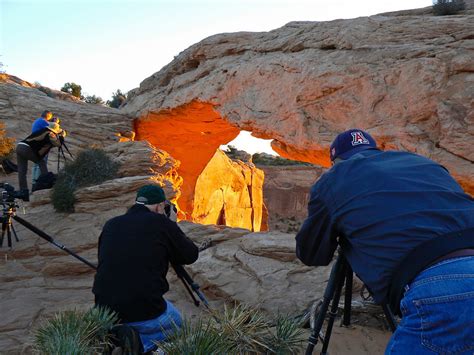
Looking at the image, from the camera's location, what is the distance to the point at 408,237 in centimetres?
190

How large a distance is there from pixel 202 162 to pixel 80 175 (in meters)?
7.37

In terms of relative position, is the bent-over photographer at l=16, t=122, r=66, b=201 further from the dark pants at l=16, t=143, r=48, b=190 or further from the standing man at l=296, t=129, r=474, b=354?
the standing man at l=296, t=129, r=474, b=354

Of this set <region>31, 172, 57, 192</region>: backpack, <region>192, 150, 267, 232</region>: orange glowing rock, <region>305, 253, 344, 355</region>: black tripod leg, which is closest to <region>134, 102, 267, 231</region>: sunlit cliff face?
<region>192, 150, 267, 232</region>: orange glowing rock

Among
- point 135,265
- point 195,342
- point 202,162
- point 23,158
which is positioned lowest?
point 202,162

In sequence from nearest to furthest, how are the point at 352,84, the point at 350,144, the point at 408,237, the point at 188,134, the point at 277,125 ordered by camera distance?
the point at 408,237 → the point at 350,144 → the point at 352,84 → the point at 277,125 → the point at 188,134

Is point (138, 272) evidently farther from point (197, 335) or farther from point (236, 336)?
point (236, 336)

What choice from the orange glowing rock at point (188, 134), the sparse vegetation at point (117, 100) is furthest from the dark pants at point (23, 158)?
the sparse vegetation at point (117, 100)

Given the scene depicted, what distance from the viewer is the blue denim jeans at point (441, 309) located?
174 centimetres

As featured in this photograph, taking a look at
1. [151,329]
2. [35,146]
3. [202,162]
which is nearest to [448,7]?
[151,329]

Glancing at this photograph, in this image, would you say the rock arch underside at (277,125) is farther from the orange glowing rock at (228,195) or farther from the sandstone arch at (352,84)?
the orange glowing rock at (228,195)

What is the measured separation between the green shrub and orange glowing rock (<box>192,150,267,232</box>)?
7591mm

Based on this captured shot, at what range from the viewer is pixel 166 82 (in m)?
13.7

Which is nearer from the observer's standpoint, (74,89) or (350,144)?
(350,144)

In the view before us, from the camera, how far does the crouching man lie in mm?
3211
